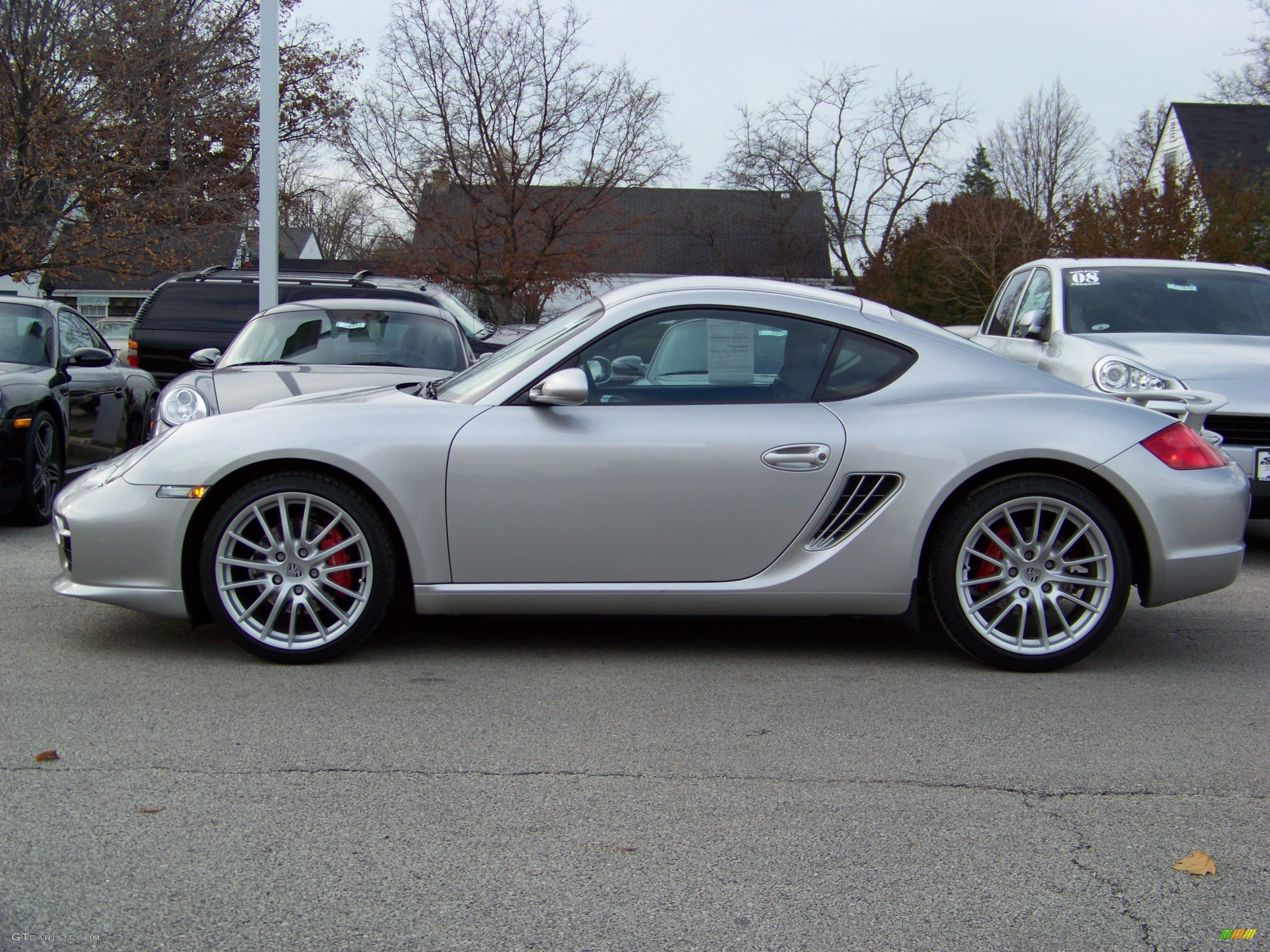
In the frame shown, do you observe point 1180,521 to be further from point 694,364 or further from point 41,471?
point 41,471

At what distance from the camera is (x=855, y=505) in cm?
446

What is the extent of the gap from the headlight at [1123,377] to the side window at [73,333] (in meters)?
6.83

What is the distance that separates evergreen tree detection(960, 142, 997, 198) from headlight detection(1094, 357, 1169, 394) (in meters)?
40.2

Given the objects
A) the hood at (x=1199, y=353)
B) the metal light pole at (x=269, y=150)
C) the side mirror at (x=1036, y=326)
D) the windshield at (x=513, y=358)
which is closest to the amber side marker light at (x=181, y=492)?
the windshield at (x=513, y=358)

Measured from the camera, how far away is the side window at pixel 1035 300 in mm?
8711

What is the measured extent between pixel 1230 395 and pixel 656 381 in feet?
13.3

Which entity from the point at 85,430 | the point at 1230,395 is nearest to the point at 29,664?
the point at 85,430

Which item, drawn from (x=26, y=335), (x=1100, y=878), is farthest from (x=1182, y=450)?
(x=26, y=335)

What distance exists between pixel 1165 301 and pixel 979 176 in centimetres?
5550

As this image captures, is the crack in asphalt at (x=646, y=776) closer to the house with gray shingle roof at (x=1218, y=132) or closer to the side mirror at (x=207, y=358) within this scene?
the side mirror at (x=207, y=358)

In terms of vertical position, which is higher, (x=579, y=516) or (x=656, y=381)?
(x=656, y=381)

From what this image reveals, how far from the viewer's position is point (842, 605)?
14.7 ft

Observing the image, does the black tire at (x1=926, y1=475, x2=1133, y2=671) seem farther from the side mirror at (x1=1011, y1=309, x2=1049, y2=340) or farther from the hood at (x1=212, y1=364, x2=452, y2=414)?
the side mirror at (x1=1011, y1=309, x2=1049, y2=340)

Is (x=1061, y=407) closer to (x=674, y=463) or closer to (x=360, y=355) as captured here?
(x=674, y=463)
